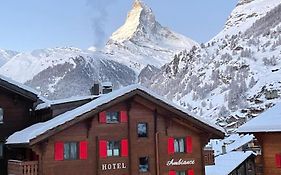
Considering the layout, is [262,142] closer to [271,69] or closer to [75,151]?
[75,151]

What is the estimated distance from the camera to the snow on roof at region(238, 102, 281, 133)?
67.9 feet

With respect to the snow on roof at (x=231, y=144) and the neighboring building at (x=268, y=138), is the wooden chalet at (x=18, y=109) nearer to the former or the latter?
the neighboring building at (x=268, y=138)

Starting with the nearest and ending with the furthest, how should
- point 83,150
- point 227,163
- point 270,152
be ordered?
point 270,152
point 83,150
point 227,163

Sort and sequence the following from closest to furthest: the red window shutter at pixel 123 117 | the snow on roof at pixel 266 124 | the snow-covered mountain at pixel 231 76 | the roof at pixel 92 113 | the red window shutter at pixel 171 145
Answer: the snow on roof at pixel 266 124 → the roof at pixel 92 113 → the red window shutter at pixel 123 117 → the red window shutter at pixel 171 145 → the snow-covered mountain at pixel 231 76

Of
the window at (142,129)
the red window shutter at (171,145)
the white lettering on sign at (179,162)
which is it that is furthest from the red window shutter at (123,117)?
the white lettering on sign at (179,162)

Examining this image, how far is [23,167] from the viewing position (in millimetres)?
23641

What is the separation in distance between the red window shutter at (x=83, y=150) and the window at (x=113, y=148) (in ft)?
4.60

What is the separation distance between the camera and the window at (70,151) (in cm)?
2548

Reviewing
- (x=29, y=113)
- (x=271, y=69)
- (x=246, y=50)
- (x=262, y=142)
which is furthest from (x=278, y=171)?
(x=246, y=50)

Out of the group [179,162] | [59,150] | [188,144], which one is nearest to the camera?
[59,150]

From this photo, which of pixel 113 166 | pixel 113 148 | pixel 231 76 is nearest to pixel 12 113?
pixel 113 148

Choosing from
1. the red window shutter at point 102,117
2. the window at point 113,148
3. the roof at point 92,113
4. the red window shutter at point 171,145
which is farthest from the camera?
the red window shutter at point 171,145

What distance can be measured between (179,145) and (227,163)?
19.9 meters

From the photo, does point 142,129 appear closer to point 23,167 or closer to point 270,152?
point 23,167
